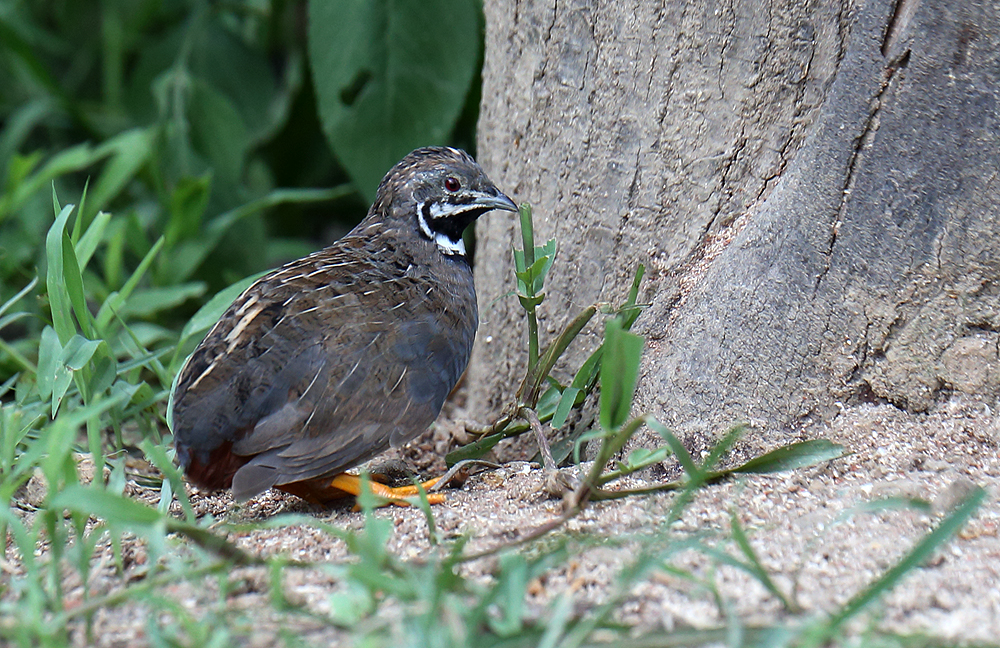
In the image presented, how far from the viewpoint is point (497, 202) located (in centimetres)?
353

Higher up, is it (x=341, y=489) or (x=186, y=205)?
(x=186, y=205)

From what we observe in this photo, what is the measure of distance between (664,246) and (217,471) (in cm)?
155

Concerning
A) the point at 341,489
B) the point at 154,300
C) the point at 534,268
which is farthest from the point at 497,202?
the point at 154,300


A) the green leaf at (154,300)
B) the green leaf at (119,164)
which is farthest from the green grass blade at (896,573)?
the green leaf at (119,164)

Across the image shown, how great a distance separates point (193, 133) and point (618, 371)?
4.00 metres

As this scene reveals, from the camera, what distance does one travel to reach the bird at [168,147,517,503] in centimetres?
290

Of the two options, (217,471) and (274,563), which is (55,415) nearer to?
(217,471)

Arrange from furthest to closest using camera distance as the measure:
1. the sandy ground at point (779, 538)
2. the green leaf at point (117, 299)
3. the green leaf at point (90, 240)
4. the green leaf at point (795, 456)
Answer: the green leaf at point (117, 299) → the green leaf at point (90, 240) → the green leaf at point (795, 456) → the sandy ground at point (779, 538)

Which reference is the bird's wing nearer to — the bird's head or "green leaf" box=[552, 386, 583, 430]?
"green leaf" box=[552, 386, 583, 430]

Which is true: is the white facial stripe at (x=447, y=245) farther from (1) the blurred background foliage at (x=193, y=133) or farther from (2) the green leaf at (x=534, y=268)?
(1) the blurred background foliage at (x=193, y=133)

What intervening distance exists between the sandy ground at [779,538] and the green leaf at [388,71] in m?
1.99

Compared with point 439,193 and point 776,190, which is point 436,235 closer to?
point 439,193

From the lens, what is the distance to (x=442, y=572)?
2039 millimetres

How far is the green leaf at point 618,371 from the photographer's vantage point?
2314 millimetres
